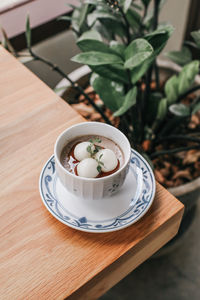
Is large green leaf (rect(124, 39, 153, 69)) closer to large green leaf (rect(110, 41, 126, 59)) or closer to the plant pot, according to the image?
large green leaf (rect(110, 41, 126, 59))

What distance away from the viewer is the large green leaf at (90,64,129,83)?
664mm

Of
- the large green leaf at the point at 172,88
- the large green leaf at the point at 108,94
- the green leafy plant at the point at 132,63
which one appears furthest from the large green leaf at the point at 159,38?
the large green leaf at the point at 172,88

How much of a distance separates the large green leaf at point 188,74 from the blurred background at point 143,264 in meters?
0.53

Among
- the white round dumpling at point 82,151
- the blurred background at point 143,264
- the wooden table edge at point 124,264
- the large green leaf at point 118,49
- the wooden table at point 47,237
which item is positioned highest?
the large green leaf at point 118,49

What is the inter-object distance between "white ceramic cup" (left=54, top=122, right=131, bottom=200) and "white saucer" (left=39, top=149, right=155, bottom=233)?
2 centimetres

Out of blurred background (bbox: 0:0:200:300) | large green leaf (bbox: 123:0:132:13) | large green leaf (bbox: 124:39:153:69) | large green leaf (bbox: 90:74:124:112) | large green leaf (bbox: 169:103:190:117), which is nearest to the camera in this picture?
large green leaf (bbox: 124:39:153:69)

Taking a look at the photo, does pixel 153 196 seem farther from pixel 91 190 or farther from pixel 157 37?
pixel 157 37

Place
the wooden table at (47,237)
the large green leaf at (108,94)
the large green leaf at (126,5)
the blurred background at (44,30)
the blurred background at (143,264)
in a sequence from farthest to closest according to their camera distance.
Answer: the blurred background at (44,30) < the blurred background at (143,264) < the large green leaf at (108,94) < the large green leaf at (126,5) < the wooden table at (47,237)

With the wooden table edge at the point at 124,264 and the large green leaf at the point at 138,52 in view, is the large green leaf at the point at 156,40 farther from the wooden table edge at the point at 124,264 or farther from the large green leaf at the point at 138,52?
the wooden table edge at the point at 124,264

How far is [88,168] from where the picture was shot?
1.51 ft

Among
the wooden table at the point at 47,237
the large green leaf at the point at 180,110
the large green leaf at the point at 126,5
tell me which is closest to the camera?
the wooden table at the point at 47,237

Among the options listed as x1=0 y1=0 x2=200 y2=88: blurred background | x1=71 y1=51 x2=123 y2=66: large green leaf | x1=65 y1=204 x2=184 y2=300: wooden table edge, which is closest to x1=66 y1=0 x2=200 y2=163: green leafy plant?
x1=71 y1=51 x2=123 y2=66: large green leaf

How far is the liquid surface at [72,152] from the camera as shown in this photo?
49cm

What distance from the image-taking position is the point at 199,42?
73 centimetres
